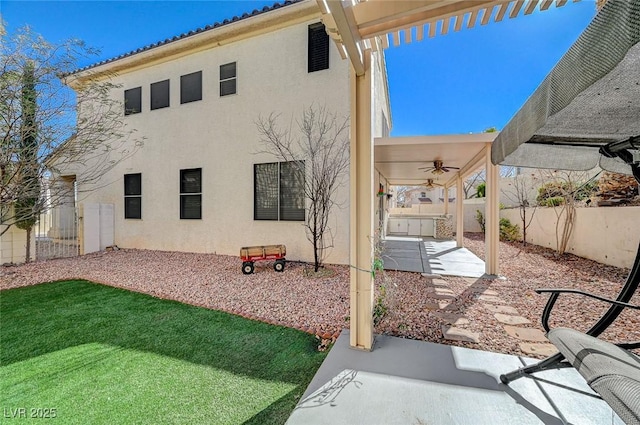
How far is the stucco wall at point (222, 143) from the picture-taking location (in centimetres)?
691

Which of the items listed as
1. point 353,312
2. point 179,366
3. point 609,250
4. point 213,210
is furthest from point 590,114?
point 213,210

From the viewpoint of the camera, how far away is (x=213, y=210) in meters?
8.04

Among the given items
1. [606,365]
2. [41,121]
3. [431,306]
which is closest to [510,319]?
[431,306]

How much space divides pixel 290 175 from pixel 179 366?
519 centimetres

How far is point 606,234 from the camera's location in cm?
618

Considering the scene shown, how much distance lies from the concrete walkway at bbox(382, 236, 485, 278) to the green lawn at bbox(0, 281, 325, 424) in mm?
3947

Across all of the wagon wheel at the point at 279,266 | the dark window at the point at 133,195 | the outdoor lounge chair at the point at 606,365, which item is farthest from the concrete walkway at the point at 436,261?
the dark window at the point at 133,195

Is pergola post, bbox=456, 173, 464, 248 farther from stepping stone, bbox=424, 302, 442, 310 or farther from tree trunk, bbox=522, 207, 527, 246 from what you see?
stepping stone, bbox=424, 302, 442, 310

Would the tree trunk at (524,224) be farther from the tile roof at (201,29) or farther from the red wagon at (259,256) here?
the tile roof at (201,29)

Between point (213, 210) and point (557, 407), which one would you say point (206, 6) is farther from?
point (557, 407)

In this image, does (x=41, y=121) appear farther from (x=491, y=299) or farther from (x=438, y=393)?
(x=491, y=299)

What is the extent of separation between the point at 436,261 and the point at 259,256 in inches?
181

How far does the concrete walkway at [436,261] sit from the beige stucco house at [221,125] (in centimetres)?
156

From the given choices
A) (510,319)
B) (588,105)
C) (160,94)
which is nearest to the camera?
(588,105)
